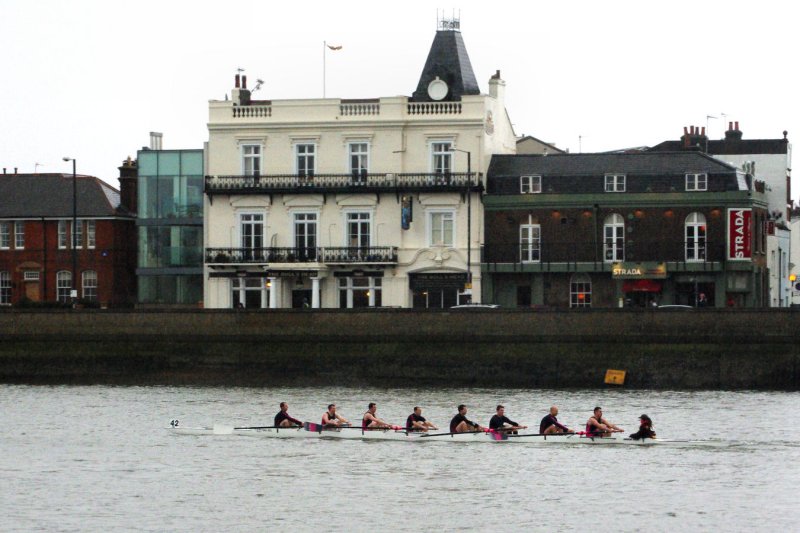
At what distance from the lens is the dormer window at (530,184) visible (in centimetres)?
8544

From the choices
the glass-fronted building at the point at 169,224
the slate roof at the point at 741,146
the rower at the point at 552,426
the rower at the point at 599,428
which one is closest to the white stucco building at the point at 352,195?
the glass-fronted building at the point at 169,224

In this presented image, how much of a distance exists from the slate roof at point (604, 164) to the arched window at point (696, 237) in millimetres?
2500

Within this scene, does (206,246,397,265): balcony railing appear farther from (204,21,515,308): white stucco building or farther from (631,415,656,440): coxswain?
(631,415,656,440): coxswain

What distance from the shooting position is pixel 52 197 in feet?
312

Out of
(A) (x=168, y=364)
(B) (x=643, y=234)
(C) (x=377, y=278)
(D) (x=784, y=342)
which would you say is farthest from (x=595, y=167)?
Answer: (A) (x=168, y=364)

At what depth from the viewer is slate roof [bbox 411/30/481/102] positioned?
88.2m

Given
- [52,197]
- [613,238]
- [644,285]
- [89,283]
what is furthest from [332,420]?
[52,197]

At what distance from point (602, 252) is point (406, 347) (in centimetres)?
1465

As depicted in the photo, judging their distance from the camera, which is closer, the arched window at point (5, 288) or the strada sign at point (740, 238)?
the strada sign at point (740, 238)

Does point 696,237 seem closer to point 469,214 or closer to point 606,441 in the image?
point 469,214

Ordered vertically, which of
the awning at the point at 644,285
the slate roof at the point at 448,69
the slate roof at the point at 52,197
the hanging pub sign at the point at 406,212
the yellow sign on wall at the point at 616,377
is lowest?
the yellow sign on wall at the point at 616,377

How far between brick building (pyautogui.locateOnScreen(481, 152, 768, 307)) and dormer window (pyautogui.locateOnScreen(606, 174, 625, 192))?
51 millimetres

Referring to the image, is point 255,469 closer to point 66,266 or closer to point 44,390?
point 44,390

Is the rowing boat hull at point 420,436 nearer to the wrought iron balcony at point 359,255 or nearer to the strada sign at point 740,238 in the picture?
the wrought iron balcony at point 359,255
